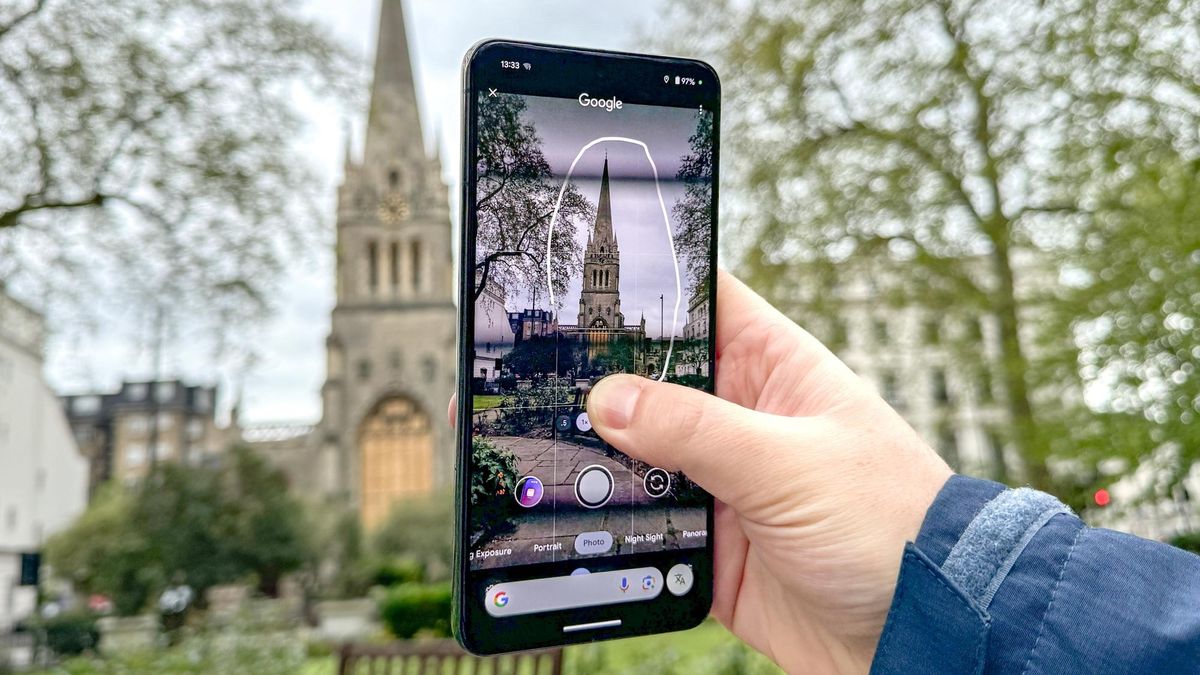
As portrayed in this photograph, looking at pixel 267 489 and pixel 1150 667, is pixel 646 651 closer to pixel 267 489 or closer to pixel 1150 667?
pixel 1150 667

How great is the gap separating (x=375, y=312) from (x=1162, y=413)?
450 inches

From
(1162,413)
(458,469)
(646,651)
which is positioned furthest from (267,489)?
(458,469)

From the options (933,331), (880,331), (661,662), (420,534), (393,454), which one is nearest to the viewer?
(661,662)

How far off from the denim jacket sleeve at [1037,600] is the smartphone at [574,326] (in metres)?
0.30

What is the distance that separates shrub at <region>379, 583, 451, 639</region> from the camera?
688 centimetres

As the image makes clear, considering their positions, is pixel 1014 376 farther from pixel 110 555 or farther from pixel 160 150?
pixel 110 555

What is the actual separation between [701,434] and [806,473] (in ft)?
0.31

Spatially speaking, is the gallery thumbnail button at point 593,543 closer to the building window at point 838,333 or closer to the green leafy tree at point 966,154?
the green leafy tree at point 966,154

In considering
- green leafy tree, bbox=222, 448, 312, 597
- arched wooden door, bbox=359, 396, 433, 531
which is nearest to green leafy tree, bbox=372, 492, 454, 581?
arched wooden door, bbox=359, 396, 433, 531

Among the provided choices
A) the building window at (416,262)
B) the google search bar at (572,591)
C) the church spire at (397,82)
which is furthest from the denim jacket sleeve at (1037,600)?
the building window at (416,262)

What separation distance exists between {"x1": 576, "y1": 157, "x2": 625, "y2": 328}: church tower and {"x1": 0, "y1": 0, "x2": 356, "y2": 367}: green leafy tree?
487cm

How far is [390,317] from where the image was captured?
43.1 ft

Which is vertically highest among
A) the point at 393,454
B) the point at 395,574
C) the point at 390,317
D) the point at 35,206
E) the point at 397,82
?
the point at 397,82

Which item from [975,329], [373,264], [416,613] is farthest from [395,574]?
[975,329]
